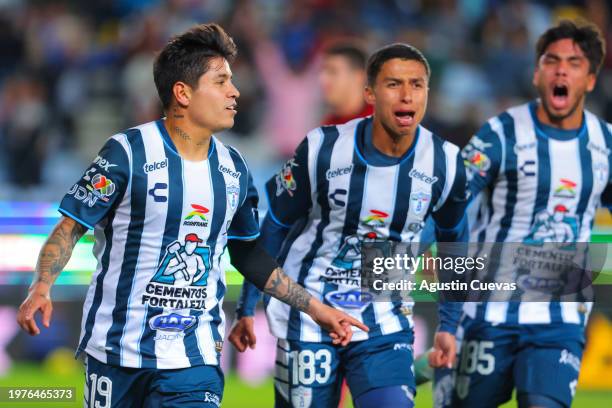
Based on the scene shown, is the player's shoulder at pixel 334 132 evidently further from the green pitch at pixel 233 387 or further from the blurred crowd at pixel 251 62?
the blurred crowd at pixel 251 62

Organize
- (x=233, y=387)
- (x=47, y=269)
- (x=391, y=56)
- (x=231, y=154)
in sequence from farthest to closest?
(x=233, y=387) < (x=391, y=56) < (x=231, y=154) < (x=47, y=269)

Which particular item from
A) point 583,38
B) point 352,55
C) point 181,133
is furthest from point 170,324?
point 352,55

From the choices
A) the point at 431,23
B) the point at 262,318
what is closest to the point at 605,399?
the point at 262,318

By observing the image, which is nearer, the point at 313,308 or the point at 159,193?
the point at 159,193

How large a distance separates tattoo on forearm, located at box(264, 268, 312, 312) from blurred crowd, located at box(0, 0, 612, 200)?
19.9 ft

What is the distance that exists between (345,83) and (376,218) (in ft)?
6.23

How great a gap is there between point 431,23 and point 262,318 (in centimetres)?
499

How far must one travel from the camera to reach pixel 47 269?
4266 mm

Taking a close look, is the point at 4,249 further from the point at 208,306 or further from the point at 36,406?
the point at 208,306

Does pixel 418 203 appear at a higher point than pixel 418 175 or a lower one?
lower

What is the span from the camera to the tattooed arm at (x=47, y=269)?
4.07 meters

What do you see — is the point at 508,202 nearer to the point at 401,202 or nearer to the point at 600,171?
the point at 600,171

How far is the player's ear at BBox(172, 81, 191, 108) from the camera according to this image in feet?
15.2

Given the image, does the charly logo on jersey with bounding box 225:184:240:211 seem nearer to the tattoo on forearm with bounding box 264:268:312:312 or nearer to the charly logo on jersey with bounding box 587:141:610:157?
the tattoo on forearm with bounding box 264:268:312:312
